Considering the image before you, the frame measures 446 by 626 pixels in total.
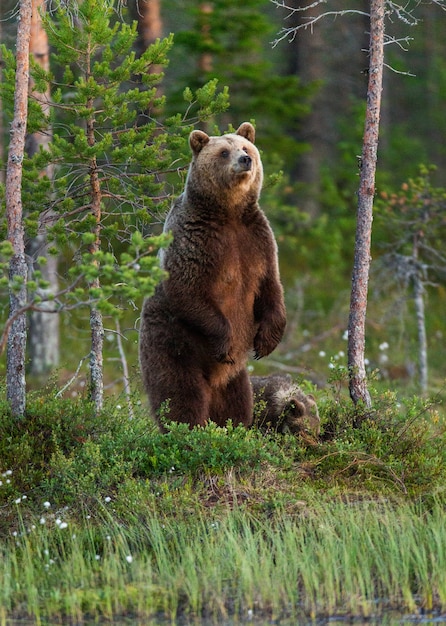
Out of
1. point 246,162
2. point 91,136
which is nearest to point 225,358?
point 246,162

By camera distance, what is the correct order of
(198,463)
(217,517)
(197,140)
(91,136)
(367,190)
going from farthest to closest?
1. (91,136)
2. (367,190)
3. (197,140)
4. (198,463)
5. (217,517)

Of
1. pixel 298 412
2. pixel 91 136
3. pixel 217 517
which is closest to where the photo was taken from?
pixel 217 517

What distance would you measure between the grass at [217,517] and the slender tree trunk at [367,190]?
65 centimetres

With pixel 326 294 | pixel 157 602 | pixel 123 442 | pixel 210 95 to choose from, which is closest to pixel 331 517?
pixel 157 602

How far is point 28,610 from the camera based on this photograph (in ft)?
19.6

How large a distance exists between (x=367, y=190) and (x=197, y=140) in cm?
149

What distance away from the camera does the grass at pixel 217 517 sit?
6109mm

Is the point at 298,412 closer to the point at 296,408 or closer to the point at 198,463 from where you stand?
the point at 296,408

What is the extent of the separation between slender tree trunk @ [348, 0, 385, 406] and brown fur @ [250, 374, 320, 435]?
55 centimetres

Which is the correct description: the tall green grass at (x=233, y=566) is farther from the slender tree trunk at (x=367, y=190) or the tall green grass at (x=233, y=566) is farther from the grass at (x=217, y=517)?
the slender tree trunk at (x=367, y=190)

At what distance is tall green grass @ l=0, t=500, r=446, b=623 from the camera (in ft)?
19.9

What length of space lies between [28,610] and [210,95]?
4.88 metres

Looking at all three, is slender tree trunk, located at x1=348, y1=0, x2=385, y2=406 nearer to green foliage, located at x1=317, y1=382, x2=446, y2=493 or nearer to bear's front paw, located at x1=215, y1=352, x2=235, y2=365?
green foliage, located at x1=317, y1=382, x2=446, y2=493

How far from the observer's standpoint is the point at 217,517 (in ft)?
22.9
